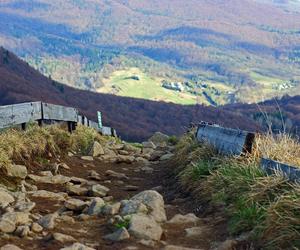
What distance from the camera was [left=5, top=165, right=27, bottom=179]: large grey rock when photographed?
9672 mm

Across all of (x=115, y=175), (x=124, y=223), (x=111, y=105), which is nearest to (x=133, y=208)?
(x=124, y=223)

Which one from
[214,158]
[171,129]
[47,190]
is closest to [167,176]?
[214,158]

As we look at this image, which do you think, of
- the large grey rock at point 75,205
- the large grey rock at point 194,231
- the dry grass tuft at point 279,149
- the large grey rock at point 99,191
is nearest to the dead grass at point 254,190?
the dry grass tuft at point 279,149

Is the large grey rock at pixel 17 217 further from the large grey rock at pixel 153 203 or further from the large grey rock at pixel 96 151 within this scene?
the large grey rock at pixel 96 151

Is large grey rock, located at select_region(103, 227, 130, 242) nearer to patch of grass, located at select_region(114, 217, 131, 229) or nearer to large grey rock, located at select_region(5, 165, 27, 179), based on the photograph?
patch of grass, located at select_region(114, 217, 131, 229)

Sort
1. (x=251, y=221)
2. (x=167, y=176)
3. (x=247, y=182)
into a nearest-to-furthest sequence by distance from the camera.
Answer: (x=251, y=221) → (x=247, y=182) → (x=167, y=176)

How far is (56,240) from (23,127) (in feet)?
20.1

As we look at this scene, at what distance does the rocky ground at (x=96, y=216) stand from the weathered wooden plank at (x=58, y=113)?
234 cm

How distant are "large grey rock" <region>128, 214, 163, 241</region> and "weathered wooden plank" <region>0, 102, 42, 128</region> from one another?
15.8ft

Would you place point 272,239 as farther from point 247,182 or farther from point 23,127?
point 23,127

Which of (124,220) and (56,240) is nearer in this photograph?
(56,240)

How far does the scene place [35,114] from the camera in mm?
12852

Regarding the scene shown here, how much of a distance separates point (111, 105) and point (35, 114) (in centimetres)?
13745

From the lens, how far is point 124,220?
724 centimetres
